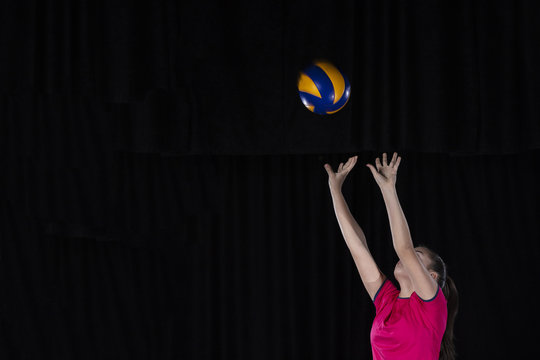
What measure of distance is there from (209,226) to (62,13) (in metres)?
1.80

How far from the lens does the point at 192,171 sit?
168 inches

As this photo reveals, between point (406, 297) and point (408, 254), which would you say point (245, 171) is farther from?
point (408, 254)

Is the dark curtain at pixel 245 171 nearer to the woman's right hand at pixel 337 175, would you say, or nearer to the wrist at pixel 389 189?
the woman's right hand at pixel 337 175

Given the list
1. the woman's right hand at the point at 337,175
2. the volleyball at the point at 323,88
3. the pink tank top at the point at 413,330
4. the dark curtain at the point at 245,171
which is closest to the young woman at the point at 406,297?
the pink tank top at the point at 413,330

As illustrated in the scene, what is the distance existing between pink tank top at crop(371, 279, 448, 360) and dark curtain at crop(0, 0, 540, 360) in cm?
158

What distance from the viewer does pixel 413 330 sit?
2500 mm

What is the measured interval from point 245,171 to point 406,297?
2032 millimetres

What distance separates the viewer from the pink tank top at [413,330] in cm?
247

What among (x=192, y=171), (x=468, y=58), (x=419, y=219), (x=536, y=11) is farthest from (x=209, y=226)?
(x=536, y=11)

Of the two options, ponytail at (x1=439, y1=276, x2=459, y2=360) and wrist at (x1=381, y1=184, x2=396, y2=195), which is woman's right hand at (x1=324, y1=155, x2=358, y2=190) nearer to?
wrist at (x1=381, y1=184, x2=396, y2=195)

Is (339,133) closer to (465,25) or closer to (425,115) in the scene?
(425,115)

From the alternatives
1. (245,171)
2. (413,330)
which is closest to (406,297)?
(413,330)

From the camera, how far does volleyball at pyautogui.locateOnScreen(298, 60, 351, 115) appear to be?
127 inches

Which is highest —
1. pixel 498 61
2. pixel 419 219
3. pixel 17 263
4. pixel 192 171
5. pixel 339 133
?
pixel 498 61
